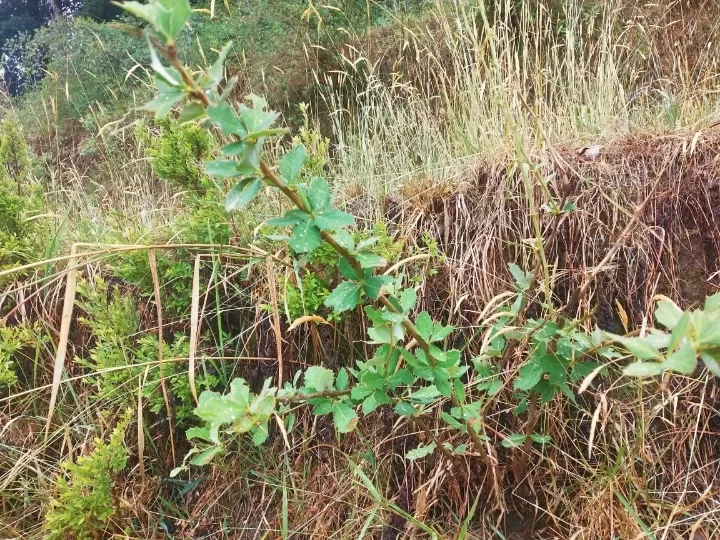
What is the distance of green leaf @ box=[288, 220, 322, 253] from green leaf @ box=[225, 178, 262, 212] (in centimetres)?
8

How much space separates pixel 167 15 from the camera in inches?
21.1

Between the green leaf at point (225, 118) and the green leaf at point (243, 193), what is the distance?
0.23ft

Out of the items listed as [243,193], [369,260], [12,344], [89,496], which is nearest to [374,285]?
[369,260]

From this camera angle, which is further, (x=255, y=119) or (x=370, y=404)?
(x=370, y=404)

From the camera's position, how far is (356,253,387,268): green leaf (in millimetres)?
751

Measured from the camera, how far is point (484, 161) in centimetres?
160

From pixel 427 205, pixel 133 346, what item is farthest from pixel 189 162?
pixel 427 205

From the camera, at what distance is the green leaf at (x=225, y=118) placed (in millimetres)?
567

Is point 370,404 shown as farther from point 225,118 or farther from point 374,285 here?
point 225,118

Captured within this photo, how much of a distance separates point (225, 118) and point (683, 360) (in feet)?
1.83

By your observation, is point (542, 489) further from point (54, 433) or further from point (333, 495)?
point (54, 433)

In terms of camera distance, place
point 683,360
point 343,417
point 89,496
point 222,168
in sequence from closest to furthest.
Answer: point 683,360 → point 222,168 → point 343,417 → point 89,496

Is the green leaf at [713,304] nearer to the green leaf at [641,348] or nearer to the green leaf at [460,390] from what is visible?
the green leaf at [641,348]

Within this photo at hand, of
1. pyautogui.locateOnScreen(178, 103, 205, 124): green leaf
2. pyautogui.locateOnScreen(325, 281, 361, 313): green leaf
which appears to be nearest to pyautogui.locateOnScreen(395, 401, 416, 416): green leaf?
pyautogui.locateOnScreen(325, 281, 361, 313): green leaf
